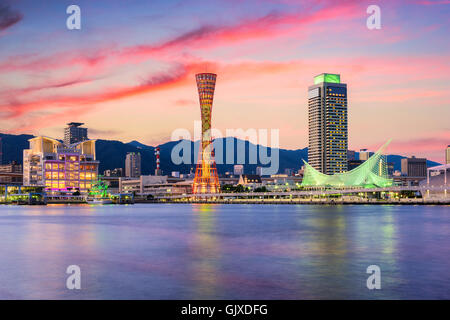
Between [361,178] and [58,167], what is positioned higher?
[58,167]

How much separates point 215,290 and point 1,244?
19.8 m

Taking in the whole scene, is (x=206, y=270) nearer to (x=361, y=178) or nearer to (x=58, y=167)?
(x=361, y=178)

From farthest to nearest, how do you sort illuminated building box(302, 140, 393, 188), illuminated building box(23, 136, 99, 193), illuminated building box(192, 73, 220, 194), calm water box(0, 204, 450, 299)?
1. illuminated building box(23, 136, 99, 193)
2. illuminated building box(302, 140, 393, 188)
3. illuminated building box(192, 73, 220, 194)
4. calm water box(0, 204, 450, 299)

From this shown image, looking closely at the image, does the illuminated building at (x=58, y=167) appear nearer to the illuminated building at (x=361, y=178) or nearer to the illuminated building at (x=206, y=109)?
the illuminated building at (x=206, y=109)

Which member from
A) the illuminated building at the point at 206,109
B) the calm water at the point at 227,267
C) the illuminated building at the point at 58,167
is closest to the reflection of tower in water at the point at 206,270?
the calm water at the point at 227,267

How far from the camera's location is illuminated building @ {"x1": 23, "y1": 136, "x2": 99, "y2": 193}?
559 feet

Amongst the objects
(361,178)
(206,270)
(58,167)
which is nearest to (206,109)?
(361,178)

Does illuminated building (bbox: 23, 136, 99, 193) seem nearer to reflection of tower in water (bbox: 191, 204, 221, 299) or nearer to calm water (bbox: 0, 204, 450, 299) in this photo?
calm water (bbox: 0, 204, 450, 299)

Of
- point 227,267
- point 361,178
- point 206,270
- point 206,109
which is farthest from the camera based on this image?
point 361,178

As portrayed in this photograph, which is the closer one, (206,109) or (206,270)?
(206,270)

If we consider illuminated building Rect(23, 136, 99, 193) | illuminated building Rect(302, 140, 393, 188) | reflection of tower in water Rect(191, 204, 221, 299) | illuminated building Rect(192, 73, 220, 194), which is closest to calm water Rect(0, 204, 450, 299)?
reflection of tower in water Rect(191, 204, 221, 299)

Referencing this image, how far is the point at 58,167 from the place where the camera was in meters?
172
